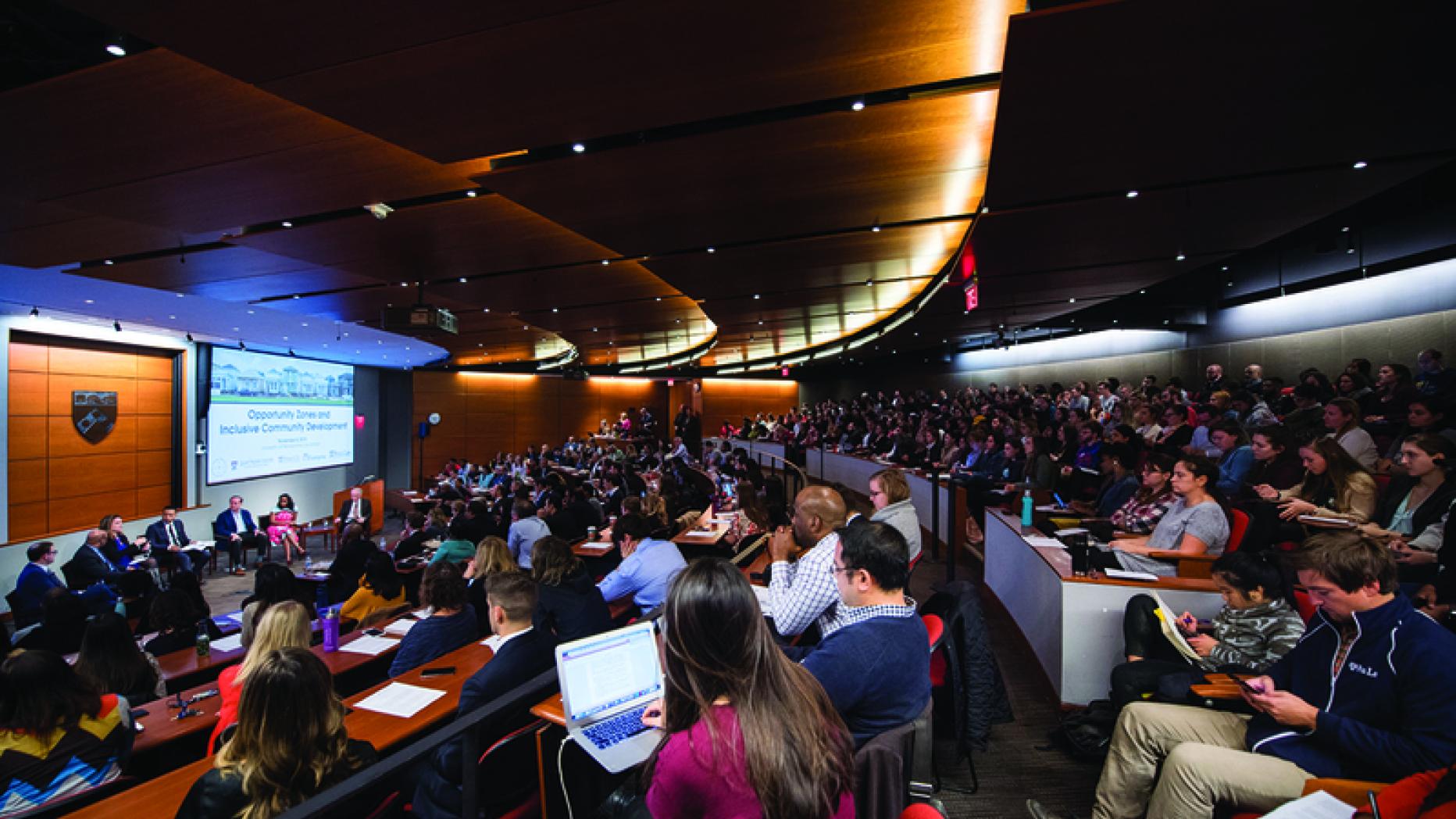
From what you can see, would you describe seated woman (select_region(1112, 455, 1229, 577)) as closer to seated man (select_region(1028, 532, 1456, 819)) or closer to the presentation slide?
seated man (select_region(1028, 532, 1456, 819))

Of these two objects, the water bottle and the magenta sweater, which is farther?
the water bottle

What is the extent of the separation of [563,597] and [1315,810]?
9.70ft

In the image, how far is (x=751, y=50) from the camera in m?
2.76

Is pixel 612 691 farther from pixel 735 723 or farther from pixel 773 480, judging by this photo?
pixel 773 480

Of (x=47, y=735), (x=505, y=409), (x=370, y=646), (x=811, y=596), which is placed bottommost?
(x=370, y=646)

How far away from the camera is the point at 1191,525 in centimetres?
414

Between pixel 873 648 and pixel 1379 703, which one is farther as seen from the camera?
pixel 1379 703

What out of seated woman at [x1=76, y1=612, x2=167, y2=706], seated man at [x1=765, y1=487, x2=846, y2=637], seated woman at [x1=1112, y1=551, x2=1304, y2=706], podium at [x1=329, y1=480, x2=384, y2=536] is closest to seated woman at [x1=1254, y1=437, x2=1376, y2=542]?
seated woman at [x1=1112, y1=551, x2=1304, y2=706]

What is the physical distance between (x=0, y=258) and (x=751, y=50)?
7.59 meters

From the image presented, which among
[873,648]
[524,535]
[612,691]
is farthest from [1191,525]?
[524,535]

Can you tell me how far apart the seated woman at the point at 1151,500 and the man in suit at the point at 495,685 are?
4.51 m

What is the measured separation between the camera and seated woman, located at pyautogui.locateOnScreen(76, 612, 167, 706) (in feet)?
11.8

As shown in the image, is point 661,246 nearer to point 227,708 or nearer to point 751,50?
point 751,50

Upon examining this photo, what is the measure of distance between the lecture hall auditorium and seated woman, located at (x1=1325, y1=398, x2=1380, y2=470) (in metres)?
0.02
